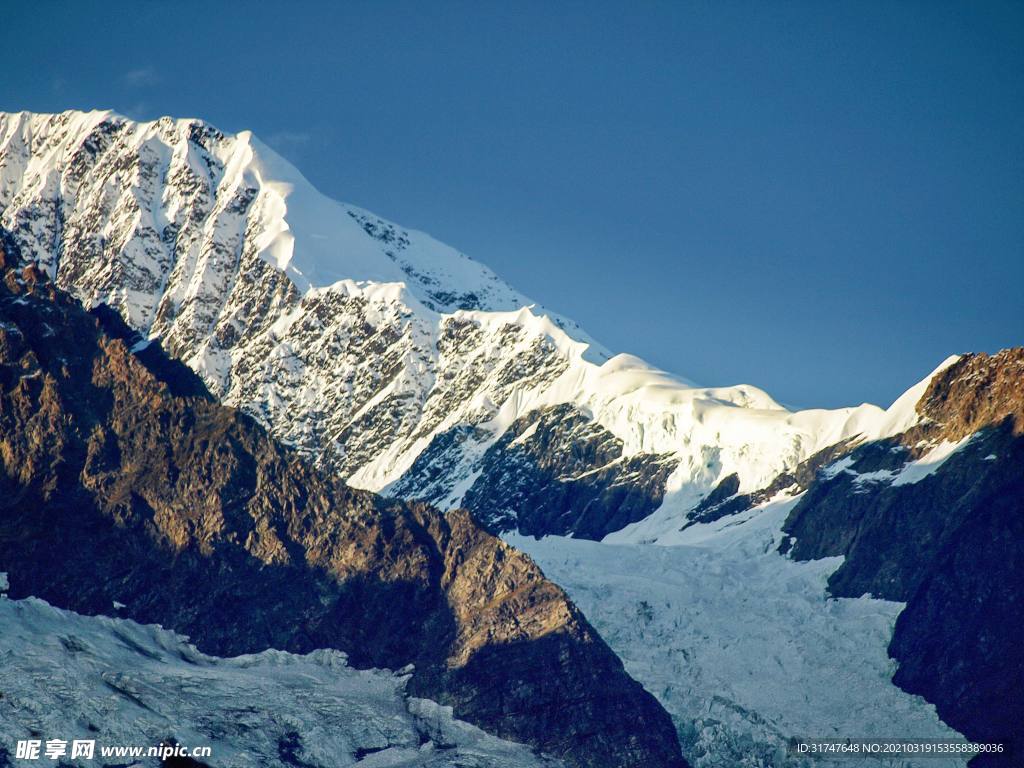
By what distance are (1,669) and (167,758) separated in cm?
9457

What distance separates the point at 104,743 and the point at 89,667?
13.7 metres

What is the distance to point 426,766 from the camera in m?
199

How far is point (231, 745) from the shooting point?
7628 inches

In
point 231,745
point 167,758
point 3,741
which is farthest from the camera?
point 231,745

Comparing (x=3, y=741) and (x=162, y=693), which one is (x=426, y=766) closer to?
(x=162, y=693)

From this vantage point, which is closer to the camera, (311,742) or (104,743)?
(104,743)

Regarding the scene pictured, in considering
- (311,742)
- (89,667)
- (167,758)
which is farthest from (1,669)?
(167,758)

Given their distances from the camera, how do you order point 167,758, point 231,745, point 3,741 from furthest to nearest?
point 231,745
point 3,741
point 167,758

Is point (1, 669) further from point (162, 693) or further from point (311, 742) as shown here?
point (311, 742)

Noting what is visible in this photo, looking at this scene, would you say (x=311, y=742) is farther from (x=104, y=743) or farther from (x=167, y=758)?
(x=167, y=758)

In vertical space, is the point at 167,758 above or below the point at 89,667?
below

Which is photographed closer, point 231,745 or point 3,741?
point 3,741

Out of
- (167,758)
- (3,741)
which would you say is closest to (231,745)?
(3,741)

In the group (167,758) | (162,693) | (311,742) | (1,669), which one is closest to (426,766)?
(311,742)
